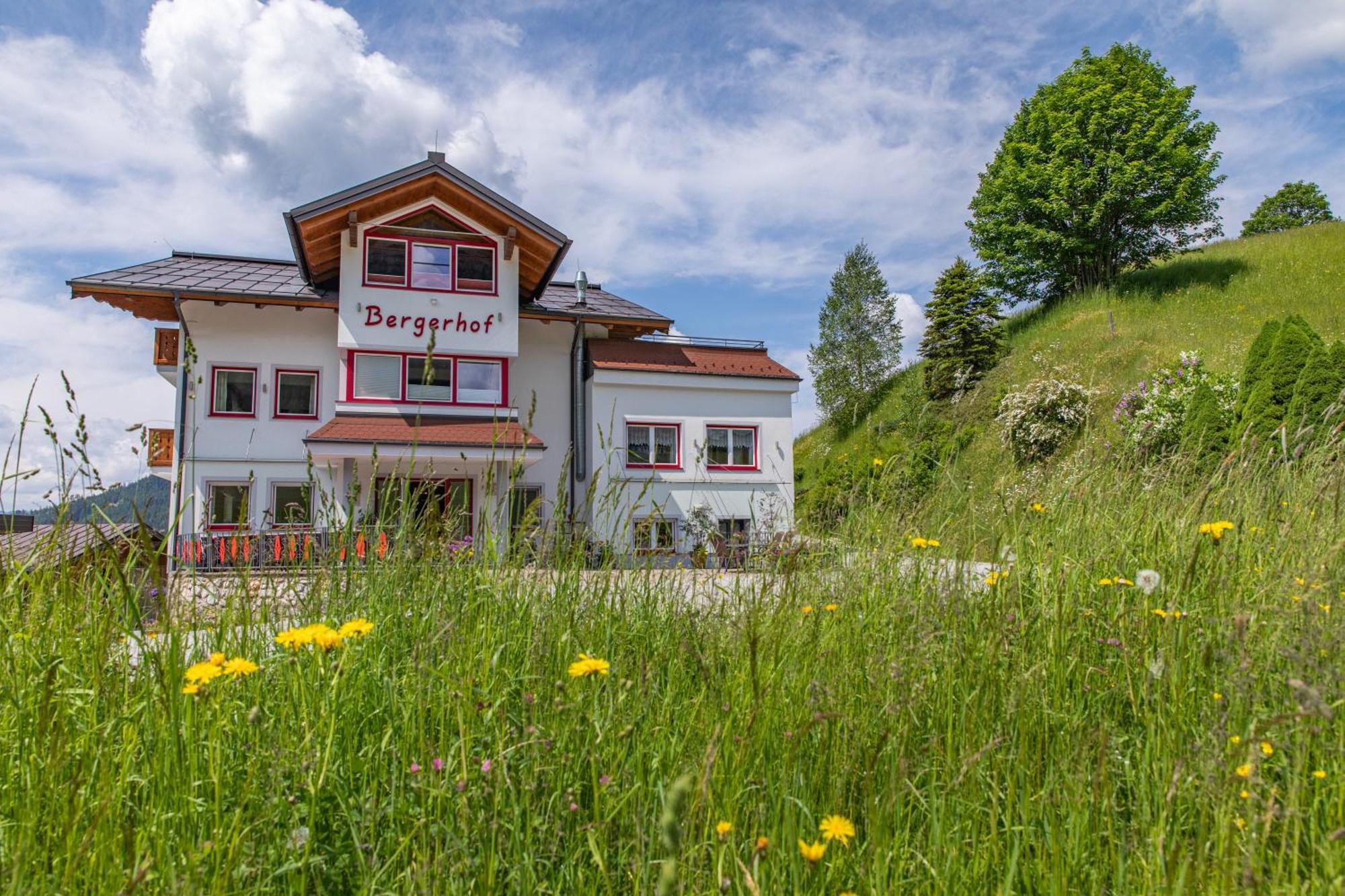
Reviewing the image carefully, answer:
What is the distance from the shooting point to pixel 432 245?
1886 centimetres

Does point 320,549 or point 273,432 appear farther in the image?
point 273,432

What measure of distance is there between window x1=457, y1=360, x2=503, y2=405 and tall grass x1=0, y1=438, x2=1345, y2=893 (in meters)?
16.6

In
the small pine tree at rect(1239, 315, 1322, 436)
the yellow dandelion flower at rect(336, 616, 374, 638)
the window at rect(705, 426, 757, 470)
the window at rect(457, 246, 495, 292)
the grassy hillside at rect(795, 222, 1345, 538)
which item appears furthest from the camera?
the grassy hillside at rect(795, 222, 1345, 538)

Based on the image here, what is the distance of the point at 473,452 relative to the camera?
17391mm

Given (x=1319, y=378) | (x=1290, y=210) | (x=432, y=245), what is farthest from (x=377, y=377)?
(x=1290, y=210)

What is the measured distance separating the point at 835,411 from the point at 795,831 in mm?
33930

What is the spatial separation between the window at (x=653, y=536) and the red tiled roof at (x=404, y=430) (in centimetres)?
1298

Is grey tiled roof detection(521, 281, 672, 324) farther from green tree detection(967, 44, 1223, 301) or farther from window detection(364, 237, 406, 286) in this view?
green tree detection(967, 44, 1223, 301)

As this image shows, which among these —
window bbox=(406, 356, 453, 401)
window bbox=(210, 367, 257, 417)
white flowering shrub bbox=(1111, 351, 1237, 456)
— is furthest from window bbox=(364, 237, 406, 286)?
white flowering shrub bbox=(1111, 351, 1237, 456)

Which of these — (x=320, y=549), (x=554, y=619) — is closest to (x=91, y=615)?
(x=320, y=549)

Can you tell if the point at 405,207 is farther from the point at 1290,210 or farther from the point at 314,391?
the point at 1290,210

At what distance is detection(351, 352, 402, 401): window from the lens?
1819 cm

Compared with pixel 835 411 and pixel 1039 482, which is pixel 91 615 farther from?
pixel 835 411

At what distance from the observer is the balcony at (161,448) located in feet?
58.5
